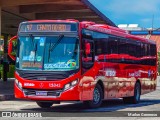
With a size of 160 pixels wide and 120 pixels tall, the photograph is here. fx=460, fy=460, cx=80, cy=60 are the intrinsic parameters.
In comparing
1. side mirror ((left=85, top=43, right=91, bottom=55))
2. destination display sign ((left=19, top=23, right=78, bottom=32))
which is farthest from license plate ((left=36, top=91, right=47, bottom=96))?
destination display sign ((left=19, top=23, right=78, bottom=32))

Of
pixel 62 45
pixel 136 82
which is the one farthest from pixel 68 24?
pixel 136 82

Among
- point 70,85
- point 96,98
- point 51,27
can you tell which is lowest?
point 96,98

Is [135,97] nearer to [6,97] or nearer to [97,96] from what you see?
[97,96]

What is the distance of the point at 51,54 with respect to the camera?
49.6 feet

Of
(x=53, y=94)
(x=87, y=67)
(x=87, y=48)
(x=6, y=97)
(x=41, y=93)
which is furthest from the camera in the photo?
(x=6, y=97)

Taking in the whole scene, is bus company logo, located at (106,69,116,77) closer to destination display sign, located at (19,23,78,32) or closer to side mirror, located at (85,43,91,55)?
side mirror, located at (85,43,91,55)

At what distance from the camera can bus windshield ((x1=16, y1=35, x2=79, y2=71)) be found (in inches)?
593

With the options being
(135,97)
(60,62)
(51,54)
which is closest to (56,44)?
(51,54)

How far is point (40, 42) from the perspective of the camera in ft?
50.3

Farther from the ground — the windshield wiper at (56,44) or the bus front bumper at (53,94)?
the windshield wiper at (56,44)

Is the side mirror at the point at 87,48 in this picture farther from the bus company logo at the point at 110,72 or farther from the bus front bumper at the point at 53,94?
the bus company logo at the point at 110,72

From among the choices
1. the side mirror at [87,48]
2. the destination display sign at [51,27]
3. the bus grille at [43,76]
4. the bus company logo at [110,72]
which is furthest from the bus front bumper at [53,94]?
the bus company logo at [110,72]

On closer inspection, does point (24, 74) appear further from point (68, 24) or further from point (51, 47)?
point (68, 24)

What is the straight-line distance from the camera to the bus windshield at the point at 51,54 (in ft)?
49.4
